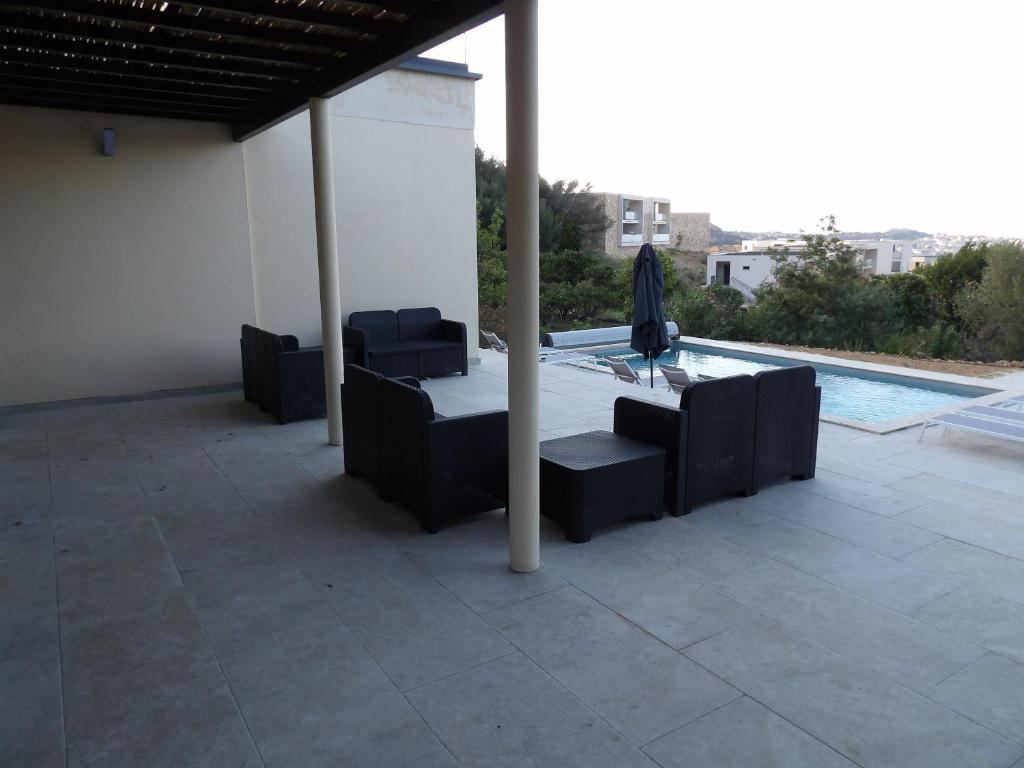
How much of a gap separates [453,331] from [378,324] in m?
1.11

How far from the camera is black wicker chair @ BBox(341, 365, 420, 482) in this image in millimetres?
5305

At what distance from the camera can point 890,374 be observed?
11.3m

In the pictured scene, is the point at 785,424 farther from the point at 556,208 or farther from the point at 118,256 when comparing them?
the point at 556,208

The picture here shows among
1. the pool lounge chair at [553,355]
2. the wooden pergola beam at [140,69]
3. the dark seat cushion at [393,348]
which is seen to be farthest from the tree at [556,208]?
the wooden pergola beam at [140,69]

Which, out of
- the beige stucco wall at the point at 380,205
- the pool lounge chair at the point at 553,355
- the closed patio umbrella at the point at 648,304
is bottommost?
the pool lounge chair at the point at 553,355

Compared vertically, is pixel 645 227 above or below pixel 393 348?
above

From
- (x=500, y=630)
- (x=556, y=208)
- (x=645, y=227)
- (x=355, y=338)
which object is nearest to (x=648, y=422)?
(x=500, y=630)

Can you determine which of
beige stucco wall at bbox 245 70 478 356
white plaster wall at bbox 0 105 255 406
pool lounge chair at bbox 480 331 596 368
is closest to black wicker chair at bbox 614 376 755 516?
beige stucco wall at bbox 245 70 478 356

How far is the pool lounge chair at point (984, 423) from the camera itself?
626cm

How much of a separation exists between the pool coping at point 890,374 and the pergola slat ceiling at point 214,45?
5.59m

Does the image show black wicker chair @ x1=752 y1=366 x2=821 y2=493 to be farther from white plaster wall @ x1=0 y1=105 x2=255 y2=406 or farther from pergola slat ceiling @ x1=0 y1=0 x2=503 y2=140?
white plaster wall @ x1=0 y1=105 x2=255 y2=406

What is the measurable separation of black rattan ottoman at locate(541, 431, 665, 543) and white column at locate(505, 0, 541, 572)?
1.55ft

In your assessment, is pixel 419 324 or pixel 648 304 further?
pixel 419 324

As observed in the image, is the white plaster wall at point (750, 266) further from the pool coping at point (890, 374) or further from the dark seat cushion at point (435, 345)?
the dark seat cushion at point (435, 345)
